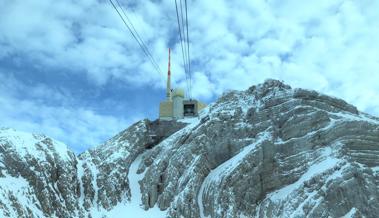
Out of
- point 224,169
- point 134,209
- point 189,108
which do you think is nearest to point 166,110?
point 189,108

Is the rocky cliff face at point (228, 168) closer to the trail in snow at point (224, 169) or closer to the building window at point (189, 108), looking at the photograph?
the trail in snow at point (224, 169)

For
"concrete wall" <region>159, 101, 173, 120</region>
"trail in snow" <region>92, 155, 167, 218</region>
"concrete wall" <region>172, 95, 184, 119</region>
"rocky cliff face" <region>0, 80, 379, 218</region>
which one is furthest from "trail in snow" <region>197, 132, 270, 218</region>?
"concrete wall" <region>159, 101, 173, 120</region>

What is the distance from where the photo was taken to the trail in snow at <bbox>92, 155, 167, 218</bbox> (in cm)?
8919

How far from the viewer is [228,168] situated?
91688mm

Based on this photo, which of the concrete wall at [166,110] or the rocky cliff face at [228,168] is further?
the concrete wall at [166,110]

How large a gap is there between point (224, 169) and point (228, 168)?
96cm

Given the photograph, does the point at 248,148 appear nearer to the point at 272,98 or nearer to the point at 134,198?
the point at 272,98

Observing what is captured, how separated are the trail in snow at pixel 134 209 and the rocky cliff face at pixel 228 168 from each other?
24 cm

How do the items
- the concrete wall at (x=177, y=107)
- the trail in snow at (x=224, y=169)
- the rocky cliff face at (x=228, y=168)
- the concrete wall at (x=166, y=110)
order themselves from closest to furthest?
1. the rocky cliff face at (x=228, y=168)
2. the trail in snow at (x=224, y=169)
3. the concrete wall at (x=177, y=107)
4. the concrete wall at (x=166, y=110)

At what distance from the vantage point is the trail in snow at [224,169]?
296 ft

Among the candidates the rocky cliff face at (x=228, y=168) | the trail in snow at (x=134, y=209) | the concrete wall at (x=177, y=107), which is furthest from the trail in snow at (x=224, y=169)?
the concrete wall at (x=177, y=107)

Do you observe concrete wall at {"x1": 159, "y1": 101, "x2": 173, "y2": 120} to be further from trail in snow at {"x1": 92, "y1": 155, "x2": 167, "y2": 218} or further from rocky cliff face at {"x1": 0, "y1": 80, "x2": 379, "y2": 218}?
trail in snow at {"x1": 92, "y1": 155, "x2": 167, "y2": 218}

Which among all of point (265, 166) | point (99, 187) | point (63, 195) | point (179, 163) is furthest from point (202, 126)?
point (63, 195)

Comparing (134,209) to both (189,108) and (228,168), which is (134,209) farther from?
(189,108)
